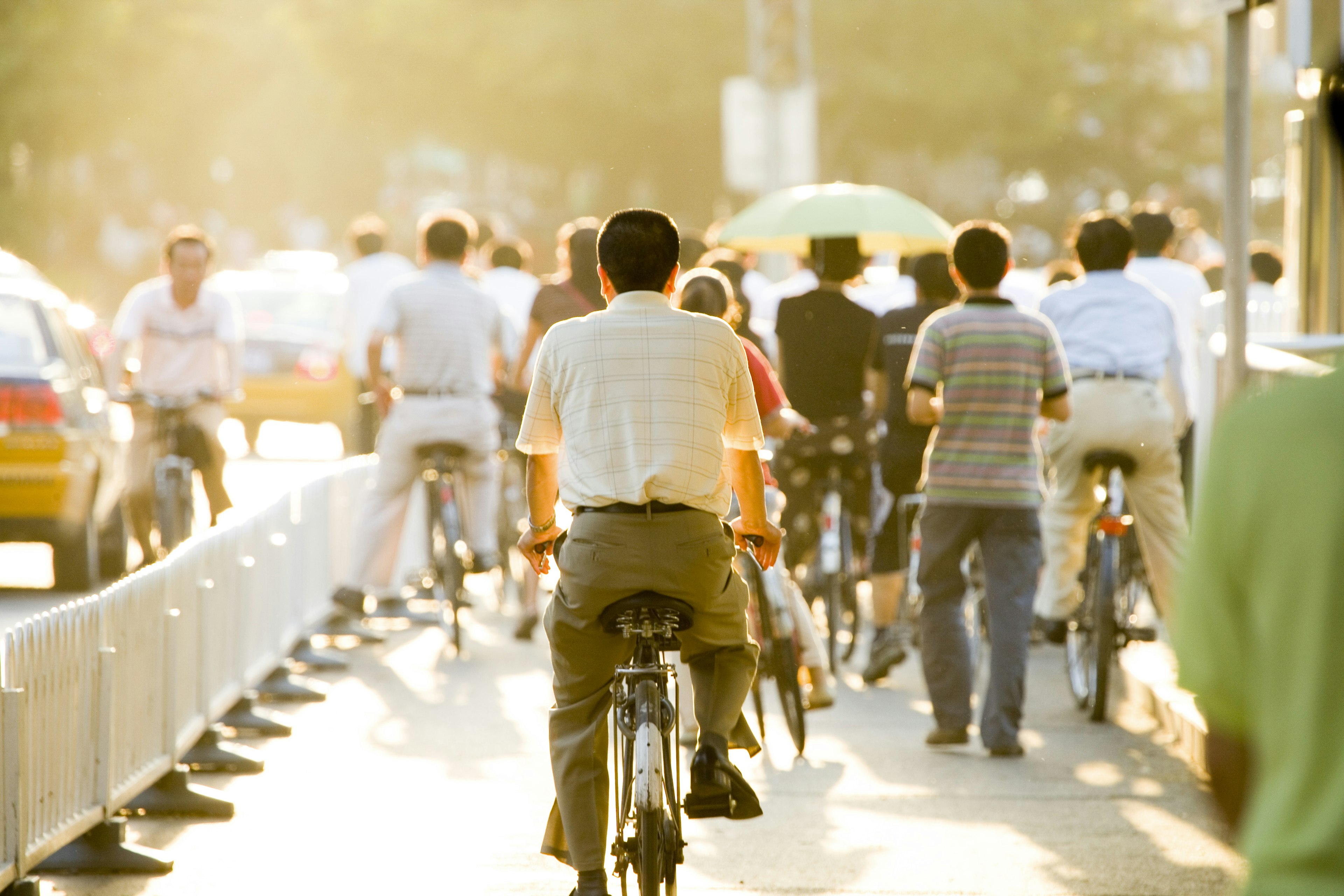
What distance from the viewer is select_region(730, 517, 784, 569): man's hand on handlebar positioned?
5.26 meters

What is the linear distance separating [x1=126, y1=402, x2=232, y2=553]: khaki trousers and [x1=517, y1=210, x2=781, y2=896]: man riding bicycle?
6.18 metres

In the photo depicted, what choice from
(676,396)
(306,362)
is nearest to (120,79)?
(306,362)

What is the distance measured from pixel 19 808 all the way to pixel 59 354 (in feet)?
21.2

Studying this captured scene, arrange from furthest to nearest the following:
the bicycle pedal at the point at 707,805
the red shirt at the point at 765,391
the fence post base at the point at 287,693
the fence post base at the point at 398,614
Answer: the fence post base at the point at 398,614, the fence post base at the point at 287,693, the red shirt at the point at 765,391, the bicycle pedal at the point at 707,805

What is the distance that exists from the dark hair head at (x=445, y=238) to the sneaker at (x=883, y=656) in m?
2.77

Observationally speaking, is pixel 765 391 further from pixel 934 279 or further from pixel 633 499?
pixel 934 279

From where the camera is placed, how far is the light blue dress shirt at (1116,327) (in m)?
8.24

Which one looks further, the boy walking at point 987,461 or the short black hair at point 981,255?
the short black hair at point 981,255

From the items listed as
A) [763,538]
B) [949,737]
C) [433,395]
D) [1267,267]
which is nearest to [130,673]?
[763,538]

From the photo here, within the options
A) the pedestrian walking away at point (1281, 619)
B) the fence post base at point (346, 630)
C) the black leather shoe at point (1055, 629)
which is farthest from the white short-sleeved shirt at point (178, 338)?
the pedestrian walking away at point (1281, 619)

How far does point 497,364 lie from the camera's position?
1035 cm

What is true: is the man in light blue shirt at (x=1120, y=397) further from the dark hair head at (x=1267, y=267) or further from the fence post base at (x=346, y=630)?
the dark hair head at (x=1267, y=267)

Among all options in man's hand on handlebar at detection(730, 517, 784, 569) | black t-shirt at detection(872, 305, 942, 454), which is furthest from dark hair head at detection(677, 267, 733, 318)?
man's hand on handlebar at detection(730, 517, 784, 569)

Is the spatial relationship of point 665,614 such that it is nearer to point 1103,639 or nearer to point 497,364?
point 1103,639
